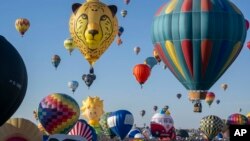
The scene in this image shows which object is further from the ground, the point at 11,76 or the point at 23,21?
the point at 23,21

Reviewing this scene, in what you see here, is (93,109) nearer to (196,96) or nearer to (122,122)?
(122,122)

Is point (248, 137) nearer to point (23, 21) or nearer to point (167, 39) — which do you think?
point (167, 39)

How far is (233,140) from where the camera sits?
31.9 ft

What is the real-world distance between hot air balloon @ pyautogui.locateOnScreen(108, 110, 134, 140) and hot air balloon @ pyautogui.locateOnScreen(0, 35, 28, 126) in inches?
908

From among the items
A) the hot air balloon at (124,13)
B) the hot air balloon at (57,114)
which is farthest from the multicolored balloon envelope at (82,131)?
the hot air balloon at (124,13)

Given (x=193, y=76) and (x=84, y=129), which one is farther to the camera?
(x=84, y=129)

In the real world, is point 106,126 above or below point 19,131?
below

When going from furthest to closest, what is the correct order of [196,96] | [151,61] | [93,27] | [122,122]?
[151,61], [122,122], [93,27], [196,96]

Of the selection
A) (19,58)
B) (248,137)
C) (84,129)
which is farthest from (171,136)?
(248,137)

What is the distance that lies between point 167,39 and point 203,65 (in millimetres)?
2319

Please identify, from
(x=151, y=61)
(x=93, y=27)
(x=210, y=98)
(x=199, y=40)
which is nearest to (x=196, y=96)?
(x=199, y=40)

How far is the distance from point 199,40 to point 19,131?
12212 mm

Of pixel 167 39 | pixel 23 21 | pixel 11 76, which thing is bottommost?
pixel 11 76

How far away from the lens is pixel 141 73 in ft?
139
